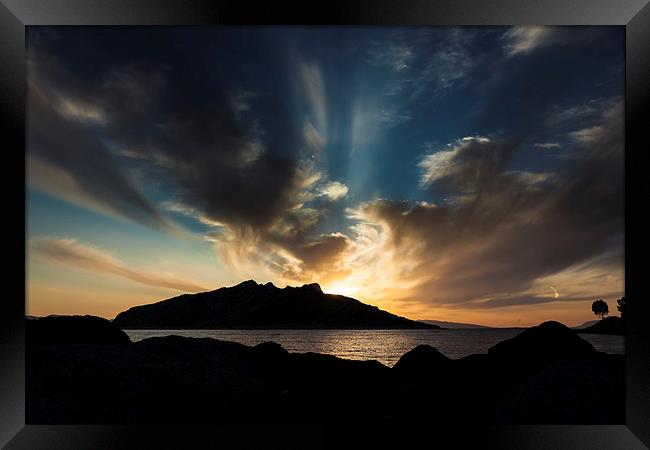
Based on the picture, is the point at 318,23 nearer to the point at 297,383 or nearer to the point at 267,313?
the point at 297,383

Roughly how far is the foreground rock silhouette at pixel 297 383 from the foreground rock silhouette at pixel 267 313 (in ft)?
122

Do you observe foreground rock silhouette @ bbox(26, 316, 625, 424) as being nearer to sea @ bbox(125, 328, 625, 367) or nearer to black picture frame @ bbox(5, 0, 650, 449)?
black picture frame @ bbox(5, 0, 650, 449)

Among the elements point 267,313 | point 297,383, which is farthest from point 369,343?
point 297,383

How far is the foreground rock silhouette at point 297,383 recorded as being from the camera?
16.1ft

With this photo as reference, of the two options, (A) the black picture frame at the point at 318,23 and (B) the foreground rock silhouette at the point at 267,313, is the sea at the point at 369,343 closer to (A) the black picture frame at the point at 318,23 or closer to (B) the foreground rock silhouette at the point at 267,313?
(B) the foreground rock silhouette at the point at 267,313

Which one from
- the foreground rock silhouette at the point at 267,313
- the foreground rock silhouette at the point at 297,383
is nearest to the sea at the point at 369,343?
the foreground rock silhouette at the point at 267,313

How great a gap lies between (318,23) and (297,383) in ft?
18.1

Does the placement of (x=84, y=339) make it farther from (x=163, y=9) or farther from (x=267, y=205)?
(x=163, y=9)

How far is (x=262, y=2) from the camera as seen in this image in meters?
3.24

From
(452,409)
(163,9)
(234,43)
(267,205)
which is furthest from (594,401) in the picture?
(234,43)

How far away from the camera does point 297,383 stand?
23.9 ft

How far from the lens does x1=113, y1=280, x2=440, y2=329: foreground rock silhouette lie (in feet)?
154

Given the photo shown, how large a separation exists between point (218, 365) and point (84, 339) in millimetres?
3982

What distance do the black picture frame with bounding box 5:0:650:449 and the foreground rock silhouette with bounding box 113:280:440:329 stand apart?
40876mm
